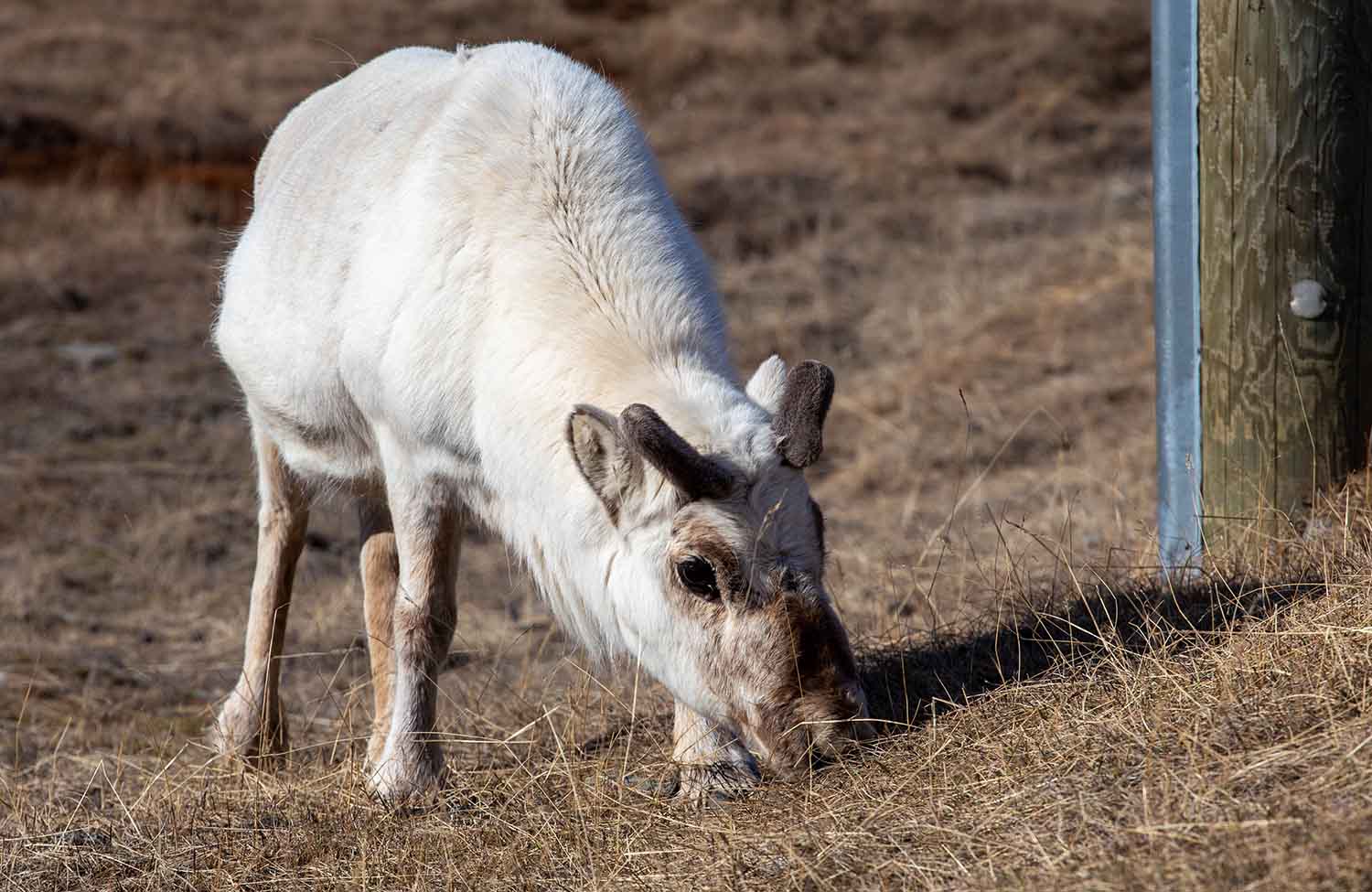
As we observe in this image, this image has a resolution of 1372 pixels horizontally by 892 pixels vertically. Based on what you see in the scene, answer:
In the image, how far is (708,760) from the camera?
4.51 m

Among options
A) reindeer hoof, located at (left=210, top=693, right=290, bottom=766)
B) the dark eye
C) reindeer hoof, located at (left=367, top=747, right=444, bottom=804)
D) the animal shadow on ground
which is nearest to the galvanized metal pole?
the animal shadow on ground

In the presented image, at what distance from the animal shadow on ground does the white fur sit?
0.83m

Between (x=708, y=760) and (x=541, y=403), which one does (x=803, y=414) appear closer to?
(x=541, y=403)

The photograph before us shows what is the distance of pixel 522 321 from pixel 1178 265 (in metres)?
2.20

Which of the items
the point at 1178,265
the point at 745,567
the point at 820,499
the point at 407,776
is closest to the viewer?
the point at 745,567

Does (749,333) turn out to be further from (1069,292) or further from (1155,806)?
(1155,806)

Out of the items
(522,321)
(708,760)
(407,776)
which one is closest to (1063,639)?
(708,760)

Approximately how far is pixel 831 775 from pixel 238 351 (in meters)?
3.06

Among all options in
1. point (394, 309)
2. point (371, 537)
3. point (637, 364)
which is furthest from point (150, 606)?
point (637, 364)

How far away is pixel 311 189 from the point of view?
564 centimetres

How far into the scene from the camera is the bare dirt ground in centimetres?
363

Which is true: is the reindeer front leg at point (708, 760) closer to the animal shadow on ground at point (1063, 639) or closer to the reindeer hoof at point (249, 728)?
the animal shadow on ground at point (1063, 639)

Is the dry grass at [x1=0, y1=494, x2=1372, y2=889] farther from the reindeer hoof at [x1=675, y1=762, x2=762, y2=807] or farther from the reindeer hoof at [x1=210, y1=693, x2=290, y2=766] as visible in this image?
the reindeer hoof at [x1=210, y1=693, x2=290, y2=766]

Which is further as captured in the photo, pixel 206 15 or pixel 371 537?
pixel 206 15
